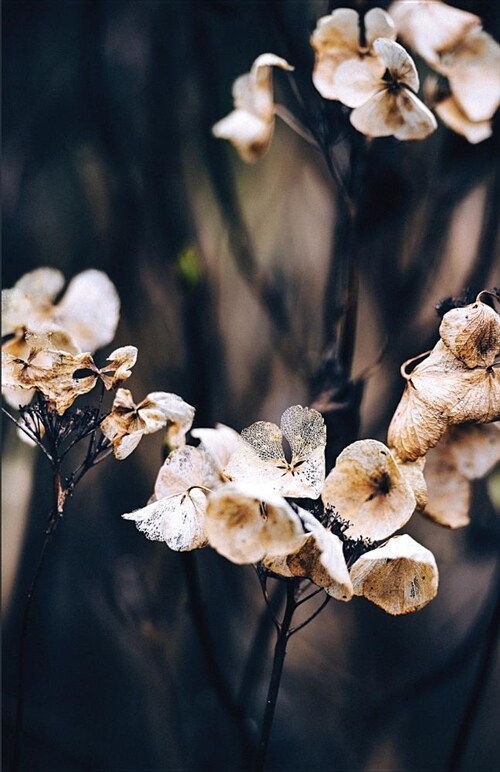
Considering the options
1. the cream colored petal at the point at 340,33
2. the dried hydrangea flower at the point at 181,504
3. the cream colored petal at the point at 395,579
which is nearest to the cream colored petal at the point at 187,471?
the dried hydrangea flower at the point at 181,504

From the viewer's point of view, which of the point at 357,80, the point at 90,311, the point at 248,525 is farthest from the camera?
the point at 90,311

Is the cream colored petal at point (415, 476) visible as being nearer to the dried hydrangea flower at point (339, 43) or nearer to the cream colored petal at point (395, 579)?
the cream colored petal at point (395, 579)

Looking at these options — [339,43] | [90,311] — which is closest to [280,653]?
[90,311]

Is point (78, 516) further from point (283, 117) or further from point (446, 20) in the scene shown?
point (446, 20)

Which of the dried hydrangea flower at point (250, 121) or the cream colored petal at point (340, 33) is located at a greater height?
the cream colored petal at point (340, 33)

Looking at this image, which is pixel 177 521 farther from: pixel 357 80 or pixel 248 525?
pixel 357 80

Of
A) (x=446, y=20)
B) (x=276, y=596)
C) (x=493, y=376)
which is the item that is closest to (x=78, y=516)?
(x=276, y=596)

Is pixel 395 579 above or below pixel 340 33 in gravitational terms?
below
